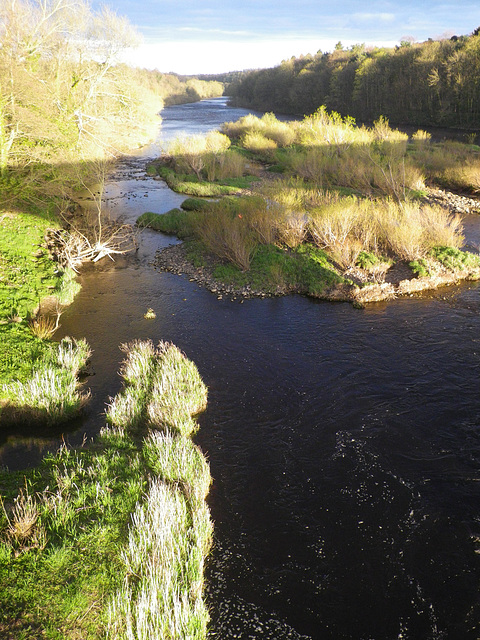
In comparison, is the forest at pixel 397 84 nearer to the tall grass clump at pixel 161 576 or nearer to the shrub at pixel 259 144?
the shrub at pixel 259 144

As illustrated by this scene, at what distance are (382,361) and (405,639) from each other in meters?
7.52

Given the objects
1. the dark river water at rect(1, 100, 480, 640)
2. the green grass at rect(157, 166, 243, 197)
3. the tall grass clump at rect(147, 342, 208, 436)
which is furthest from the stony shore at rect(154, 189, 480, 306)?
the green grass at rect(157, 166, 243, 197)

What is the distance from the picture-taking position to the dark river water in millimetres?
6230

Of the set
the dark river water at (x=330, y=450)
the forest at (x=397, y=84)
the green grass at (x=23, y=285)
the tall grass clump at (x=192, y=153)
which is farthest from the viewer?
the forest at (x=397, y=84)

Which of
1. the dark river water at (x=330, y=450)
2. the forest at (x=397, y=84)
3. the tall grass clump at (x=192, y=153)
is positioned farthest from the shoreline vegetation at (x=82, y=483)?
the forest at (x=397, y=84)

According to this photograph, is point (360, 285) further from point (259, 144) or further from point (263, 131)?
point (263, 131)

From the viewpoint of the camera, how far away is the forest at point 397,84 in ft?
182

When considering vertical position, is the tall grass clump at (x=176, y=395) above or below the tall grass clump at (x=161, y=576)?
above

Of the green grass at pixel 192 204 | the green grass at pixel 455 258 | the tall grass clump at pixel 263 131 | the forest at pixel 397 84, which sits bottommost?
the green grass at pixel 455 258

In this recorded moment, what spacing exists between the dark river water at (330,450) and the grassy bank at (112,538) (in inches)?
23.1

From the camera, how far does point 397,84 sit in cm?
6900

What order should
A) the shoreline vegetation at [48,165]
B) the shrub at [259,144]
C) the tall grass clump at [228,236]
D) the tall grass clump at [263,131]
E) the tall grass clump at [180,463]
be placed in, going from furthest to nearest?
the tall grass clump at [263,131] → the shrub at [259,144] → the tall grass clump at [228,236] → the shoreline vegetation at [48,165] → the tall grass clump at [180,463]

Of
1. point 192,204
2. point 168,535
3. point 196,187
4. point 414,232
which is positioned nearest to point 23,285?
point 168,535

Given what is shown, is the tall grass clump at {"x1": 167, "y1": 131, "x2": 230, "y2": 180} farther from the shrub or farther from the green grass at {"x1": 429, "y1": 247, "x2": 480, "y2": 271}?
the green grass at {"x1": 429, "y1": 247, "x2": 480, "y2": 271}
